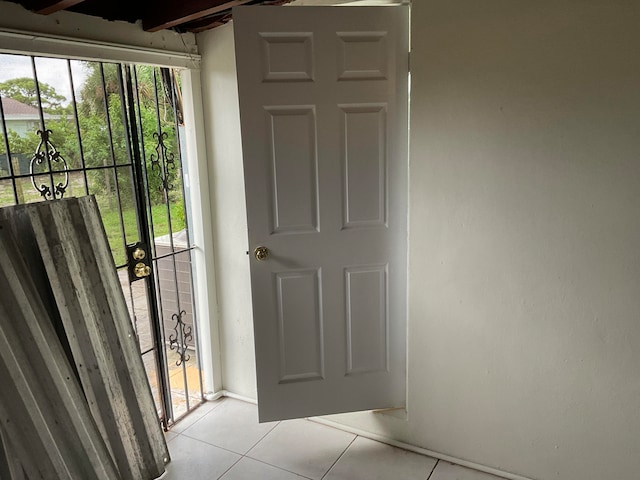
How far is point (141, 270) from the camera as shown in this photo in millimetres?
2332

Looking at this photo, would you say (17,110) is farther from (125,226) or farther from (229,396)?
(229,396)

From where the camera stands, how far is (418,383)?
88.7 inches

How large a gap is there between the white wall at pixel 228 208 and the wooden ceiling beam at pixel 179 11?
333 millimetres

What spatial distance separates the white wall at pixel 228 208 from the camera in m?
2.47

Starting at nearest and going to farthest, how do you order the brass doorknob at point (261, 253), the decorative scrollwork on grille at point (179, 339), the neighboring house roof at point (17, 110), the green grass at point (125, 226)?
the neighboring house roof at point (17, 110)
the brass doorknob at point (261, 253)
the green grass at point (125, 226)
the decorative scrollwork on grille at point (179, 339)

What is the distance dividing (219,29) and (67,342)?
1668mm

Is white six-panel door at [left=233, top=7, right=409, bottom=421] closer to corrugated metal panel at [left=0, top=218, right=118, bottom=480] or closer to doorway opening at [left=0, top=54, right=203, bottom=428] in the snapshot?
doorway opening at [left=0, top=54, right=203, bottom=428]

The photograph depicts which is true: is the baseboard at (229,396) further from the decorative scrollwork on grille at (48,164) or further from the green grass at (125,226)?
the decorative scrollwork on grille at (48,164)

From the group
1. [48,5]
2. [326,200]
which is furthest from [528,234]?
[48,5]

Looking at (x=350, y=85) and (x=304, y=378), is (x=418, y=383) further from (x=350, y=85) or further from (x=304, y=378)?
(x=350, y=85)

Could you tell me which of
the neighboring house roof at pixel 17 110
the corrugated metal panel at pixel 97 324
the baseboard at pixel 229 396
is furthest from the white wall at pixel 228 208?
the neighboring house roof at pixel 17 110

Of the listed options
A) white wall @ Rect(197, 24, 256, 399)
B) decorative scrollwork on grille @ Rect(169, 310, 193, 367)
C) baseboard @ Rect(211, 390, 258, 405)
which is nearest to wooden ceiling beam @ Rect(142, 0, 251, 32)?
white wall @ Rect(197, 24, 256, 399)

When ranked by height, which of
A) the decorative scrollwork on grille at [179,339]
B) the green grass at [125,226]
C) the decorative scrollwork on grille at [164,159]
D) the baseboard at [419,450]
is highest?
the decorative scrollwork on grille at [164,159]

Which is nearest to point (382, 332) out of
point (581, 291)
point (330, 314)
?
point (330, 314)
